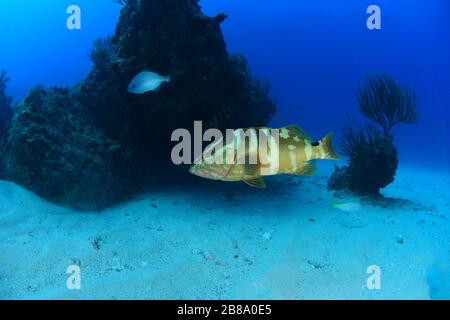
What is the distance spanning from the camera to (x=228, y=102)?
21.8 feet

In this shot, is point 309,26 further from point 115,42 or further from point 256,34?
point 115,42

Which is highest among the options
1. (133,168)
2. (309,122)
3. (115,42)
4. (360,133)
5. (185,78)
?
(309,122)

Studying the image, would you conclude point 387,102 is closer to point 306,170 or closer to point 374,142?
point 374,142

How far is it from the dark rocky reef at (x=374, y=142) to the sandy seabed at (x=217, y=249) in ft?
2.82

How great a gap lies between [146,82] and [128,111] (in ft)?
3.82

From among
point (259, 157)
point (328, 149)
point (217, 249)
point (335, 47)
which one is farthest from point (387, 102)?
point (335, 47)

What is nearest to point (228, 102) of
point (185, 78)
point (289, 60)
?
point (185, 78)

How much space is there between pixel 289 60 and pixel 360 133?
53.4m

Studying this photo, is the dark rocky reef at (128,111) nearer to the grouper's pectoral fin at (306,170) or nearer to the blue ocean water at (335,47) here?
the grouper's pectoral fin at (306,170)

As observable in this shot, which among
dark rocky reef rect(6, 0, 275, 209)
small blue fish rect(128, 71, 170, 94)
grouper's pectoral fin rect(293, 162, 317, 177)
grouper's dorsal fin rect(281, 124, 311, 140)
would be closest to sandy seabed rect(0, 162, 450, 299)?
dark rocky reef rect(6, 0, 275, 209)

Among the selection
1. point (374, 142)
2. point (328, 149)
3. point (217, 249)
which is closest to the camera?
point (328, 149)

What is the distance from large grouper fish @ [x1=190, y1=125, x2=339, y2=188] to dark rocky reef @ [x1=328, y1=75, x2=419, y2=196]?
5229 millimetres

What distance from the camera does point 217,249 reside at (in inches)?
180

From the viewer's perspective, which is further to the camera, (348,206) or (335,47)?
(335,47)
